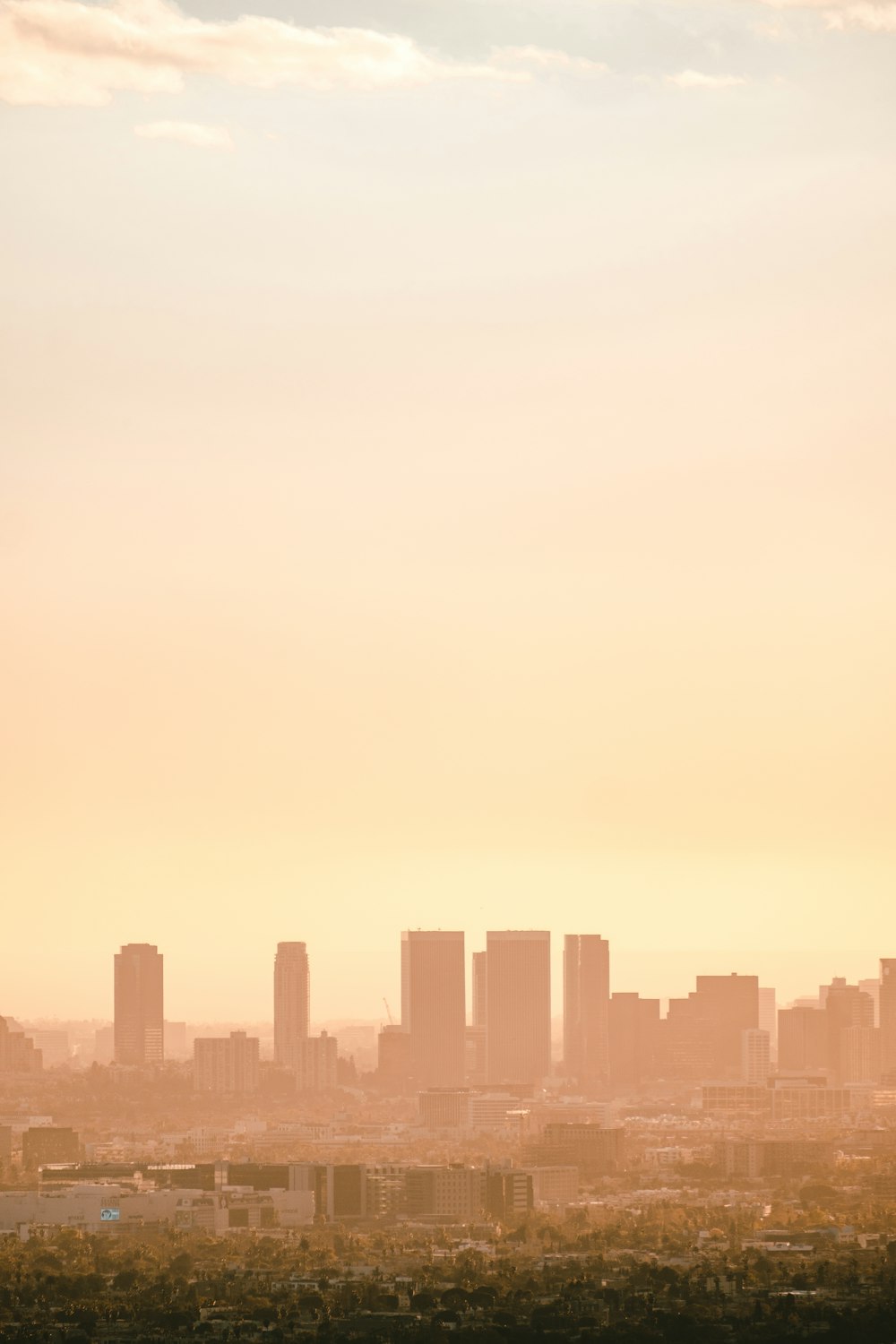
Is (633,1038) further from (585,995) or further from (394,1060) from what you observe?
(394,1060)

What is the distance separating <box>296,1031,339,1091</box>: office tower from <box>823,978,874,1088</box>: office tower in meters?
16.8

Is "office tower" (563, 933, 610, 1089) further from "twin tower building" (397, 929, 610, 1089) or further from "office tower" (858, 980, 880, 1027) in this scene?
"office tower" (858, 980, 880, 1027)

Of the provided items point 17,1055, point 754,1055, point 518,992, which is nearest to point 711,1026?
point 754,1055

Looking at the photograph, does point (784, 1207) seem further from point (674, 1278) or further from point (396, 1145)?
point (396, 1145)

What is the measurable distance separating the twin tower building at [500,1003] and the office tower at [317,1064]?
5.96 ft

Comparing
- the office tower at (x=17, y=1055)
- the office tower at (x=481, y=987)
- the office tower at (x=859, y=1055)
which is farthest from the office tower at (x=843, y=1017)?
the office tower at (x=17, y=1055)

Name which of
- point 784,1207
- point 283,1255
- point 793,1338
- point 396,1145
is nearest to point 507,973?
point 396,1145

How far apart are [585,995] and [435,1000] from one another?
528cm

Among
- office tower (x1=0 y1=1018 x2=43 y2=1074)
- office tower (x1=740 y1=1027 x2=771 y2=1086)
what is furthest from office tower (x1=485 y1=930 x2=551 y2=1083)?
office tower (x1=0 y1=1018 x2=43 y2=1074)

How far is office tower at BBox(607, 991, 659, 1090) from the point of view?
9131 centimetres

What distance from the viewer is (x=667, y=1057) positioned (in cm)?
9219

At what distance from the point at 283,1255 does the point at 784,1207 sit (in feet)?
39.8

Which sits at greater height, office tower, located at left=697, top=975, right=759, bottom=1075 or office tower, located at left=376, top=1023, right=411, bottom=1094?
office tower, located at left=697, top=975, right=759, bottom=1075

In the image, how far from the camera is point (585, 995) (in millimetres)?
94688
